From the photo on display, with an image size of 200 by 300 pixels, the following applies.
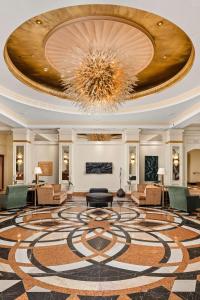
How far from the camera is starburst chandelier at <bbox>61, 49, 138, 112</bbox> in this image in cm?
434

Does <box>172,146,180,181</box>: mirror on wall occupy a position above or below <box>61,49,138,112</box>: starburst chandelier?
below

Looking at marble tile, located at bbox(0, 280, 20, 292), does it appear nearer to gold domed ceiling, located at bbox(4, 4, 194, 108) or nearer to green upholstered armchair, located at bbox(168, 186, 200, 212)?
gold domed ceiling, located at bbox(4, 4, 194, 108)

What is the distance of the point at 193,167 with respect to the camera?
58.2 ft

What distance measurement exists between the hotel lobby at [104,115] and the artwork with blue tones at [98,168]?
7.84ft

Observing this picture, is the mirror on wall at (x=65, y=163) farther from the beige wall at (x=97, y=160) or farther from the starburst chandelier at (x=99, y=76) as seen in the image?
the starburst chandelier at (x=99, y=76)

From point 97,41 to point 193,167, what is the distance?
1570 cm

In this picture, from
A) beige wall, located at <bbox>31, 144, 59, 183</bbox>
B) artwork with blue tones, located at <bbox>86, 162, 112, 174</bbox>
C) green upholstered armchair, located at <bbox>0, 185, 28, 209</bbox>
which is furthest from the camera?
beige wall, located at <bbox>31, 144, 59, 183</bbox>

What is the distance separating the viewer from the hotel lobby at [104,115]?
321 cm

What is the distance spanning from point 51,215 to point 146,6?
6665 millimetres

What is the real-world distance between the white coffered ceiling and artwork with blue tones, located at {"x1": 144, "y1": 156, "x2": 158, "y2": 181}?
3403 mm

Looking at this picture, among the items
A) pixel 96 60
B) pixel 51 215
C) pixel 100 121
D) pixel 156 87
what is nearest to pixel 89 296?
pixel 96 60

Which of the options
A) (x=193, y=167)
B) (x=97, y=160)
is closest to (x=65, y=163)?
(x=97, y=160)

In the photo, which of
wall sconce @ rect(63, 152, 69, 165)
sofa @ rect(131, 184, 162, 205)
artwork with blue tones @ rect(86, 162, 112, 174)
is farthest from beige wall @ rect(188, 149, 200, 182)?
wall sconce @ rect(63, 152, 69, 165)

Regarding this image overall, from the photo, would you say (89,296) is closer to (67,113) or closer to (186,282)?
(186,282)
